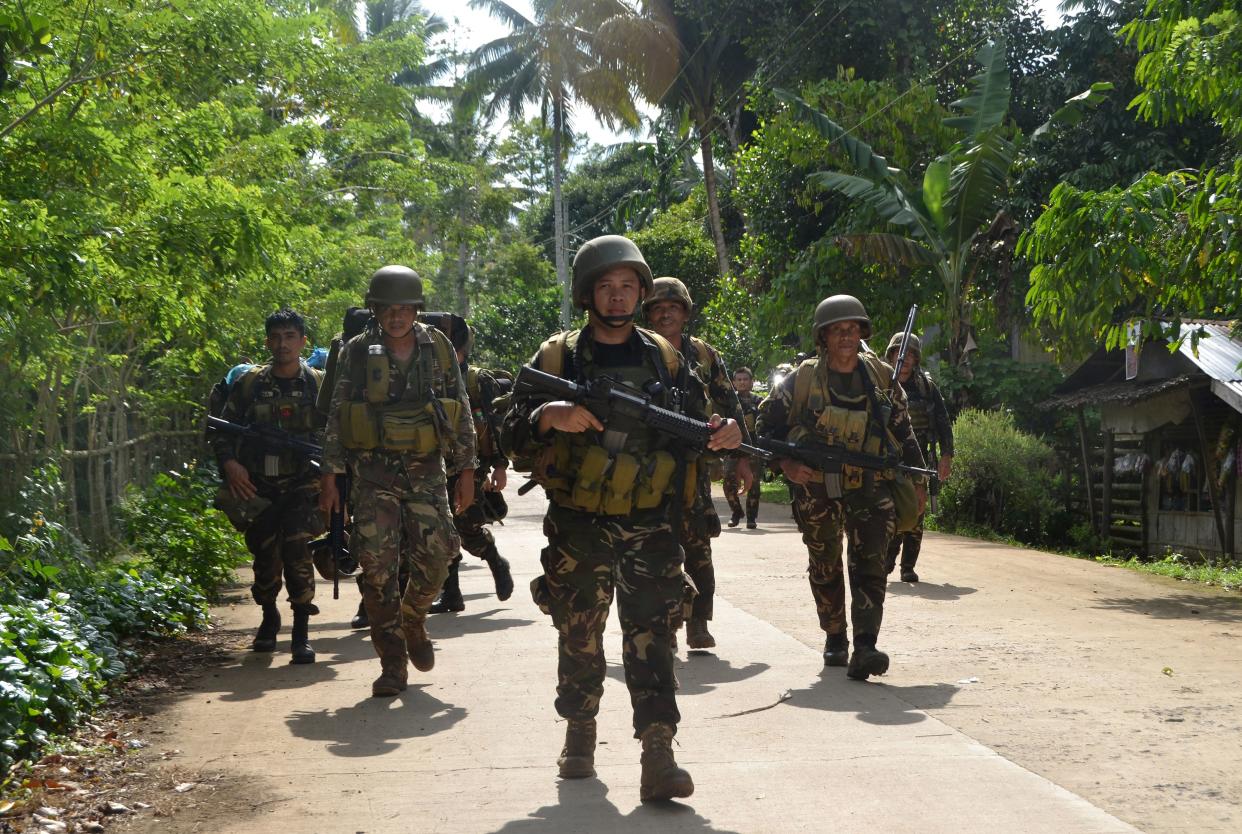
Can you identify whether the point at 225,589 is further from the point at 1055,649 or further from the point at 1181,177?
the point at 1181,177

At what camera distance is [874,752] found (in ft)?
17.7

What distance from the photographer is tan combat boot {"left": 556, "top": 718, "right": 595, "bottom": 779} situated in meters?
5.08

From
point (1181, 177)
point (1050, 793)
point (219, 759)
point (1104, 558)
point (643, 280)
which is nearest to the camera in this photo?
point (1050, 793)

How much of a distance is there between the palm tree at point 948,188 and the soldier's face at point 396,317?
→ 13.1 metres

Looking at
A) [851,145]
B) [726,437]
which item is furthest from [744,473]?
[851,145]

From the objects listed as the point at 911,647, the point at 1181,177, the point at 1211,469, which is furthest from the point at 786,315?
the point at 911,647

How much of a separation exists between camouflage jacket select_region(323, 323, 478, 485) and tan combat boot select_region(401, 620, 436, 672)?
2.45ft

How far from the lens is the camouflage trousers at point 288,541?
317 inches

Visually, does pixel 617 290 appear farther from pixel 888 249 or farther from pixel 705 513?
pixel 888 249

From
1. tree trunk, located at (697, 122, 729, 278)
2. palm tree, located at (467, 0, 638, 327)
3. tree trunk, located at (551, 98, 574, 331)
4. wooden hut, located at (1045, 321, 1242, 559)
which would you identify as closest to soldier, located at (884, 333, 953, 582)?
wooden hut, located at (1045, 321, 1242, 559)

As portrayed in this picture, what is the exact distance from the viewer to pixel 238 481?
799 cm

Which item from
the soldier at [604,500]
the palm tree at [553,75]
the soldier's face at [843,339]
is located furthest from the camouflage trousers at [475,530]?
the palm tree at [553,75]

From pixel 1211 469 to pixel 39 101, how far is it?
575 inches

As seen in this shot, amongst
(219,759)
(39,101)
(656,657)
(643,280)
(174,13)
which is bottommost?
(219,759)
